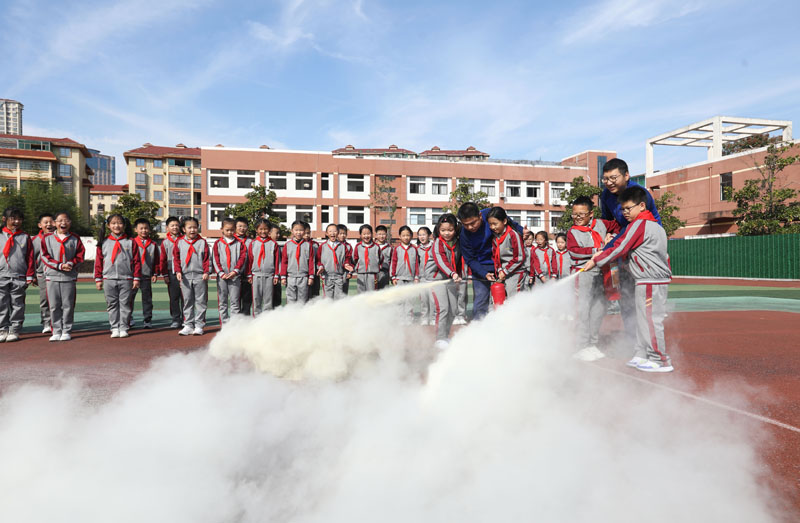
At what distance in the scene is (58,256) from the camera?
817cm

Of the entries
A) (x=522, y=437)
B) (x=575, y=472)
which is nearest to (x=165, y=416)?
(x=522, y=437)

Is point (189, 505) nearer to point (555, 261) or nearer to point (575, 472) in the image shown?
point (575, 472)

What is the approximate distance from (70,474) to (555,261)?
36.8 feet

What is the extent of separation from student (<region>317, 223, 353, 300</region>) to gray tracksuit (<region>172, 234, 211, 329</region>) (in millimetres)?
2310

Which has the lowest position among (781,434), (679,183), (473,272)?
(781,434)

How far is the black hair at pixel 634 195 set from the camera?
5711 millimetres

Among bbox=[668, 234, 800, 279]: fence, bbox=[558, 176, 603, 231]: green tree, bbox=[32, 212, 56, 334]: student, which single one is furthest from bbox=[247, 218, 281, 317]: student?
bbox=[558, 176, 603, 231]: green tree

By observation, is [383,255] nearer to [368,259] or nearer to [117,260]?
[368,259]

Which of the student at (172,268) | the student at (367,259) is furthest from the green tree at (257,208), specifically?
the student at (172,268)

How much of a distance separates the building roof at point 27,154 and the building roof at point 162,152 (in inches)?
415

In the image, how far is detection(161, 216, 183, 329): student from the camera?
927cm

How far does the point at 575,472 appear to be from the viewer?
9.79 ft

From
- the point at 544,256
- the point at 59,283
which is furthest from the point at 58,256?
the point at 544,256

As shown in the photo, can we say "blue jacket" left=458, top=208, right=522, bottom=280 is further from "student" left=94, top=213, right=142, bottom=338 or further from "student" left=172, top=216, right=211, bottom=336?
"student" left=94, top=213, right=142, bottom=338
